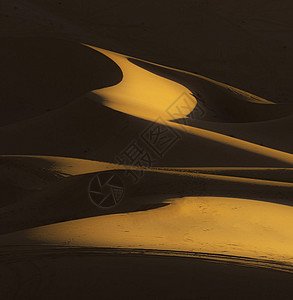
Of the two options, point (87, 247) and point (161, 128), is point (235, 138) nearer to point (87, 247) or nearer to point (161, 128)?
point (161, 128)

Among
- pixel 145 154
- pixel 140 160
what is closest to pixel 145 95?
pixel 145 154

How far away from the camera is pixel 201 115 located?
384 inches

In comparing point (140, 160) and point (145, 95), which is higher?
point (145, 95)

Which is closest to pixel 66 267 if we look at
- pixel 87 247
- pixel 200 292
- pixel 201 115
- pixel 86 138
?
pixel 87 247

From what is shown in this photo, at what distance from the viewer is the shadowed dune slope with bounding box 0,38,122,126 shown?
10.7m

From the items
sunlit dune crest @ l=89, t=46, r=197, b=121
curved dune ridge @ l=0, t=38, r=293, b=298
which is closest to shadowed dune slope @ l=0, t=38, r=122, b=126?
curved dune ridge @ l=0, t=38, r=293, b=298

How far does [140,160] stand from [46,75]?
5116 millimetres

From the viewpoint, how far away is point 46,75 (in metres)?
11.3

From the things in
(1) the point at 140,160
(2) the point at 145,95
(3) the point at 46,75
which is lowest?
(1) the point at 140,160

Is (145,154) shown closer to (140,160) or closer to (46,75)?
(140,160)

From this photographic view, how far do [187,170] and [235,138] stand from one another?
201cm

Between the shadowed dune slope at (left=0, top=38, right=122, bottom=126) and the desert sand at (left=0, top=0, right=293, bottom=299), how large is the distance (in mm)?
27

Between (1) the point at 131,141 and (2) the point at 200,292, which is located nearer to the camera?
(2) the point at 200,292

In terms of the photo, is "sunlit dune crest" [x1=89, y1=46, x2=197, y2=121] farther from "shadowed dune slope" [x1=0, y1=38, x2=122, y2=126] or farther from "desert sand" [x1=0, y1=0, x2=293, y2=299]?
"shadowed dune slope" [x1=0, y1=38, x2=122, y2=126]
